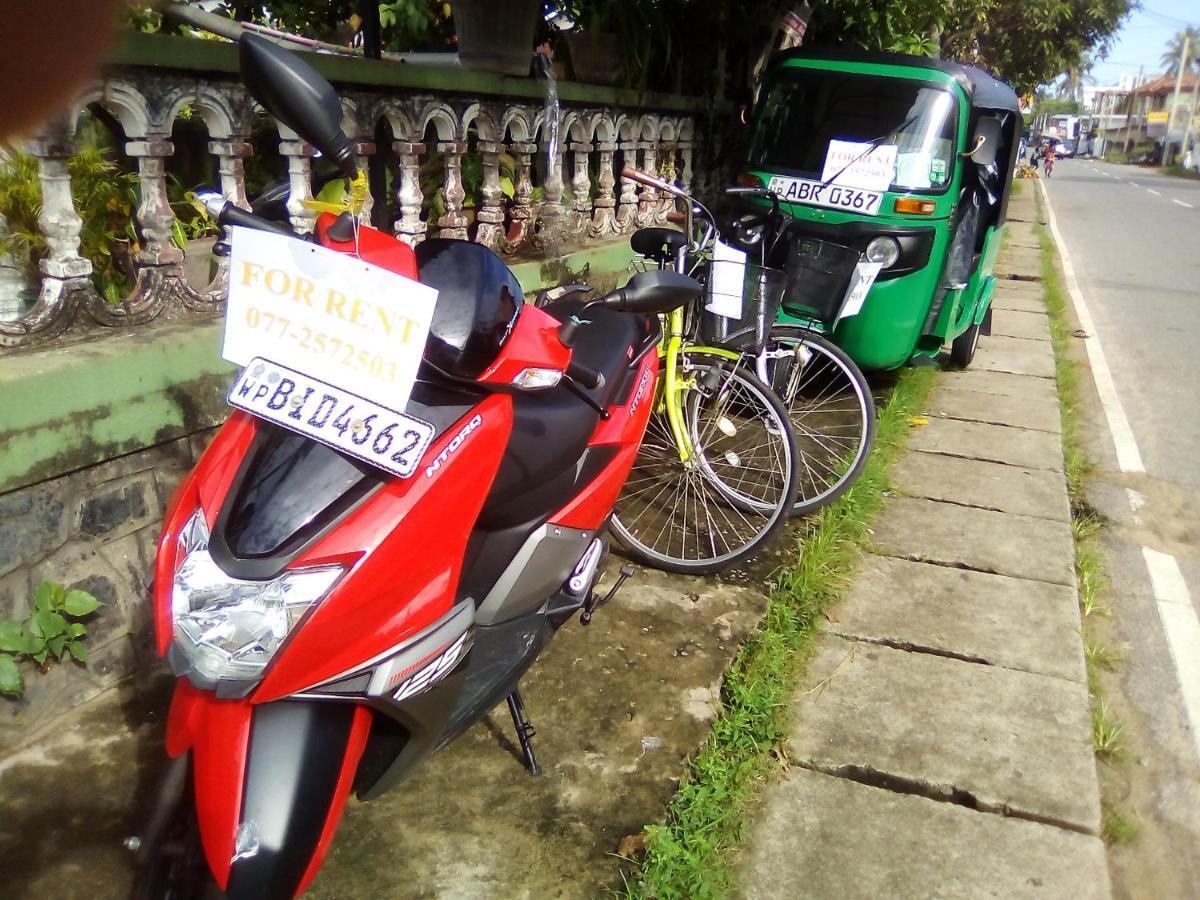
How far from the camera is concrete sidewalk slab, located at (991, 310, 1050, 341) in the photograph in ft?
23.7

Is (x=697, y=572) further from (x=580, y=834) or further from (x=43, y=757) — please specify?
(x=43, y=757)

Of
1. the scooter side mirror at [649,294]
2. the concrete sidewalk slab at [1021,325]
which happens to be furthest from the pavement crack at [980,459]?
the concrete sidewalk slab at [1021,325]

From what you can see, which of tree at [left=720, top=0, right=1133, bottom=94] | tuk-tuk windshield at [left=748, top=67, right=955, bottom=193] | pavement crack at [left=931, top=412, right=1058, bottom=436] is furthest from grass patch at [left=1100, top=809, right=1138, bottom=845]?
tree at [left=720, top=0, right=1133, bottom=94]

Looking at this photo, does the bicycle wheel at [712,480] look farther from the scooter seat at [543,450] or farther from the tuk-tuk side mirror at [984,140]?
the tuk-tuk side mirror at [984,140]

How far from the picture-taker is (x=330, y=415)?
1.49 m

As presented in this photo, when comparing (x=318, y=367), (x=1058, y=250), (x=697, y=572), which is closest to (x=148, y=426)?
(x=318, y=367)

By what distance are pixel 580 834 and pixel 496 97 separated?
8.95 feet

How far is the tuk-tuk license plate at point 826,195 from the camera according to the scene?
14.7 ft

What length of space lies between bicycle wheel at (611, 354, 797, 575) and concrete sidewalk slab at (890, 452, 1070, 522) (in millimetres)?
814

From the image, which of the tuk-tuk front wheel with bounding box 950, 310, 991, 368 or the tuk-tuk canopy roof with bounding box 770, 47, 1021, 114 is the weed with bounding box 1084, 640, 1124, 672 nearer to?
the tuk-tuk canopy roof with bounding box 770, 47, 1021, 114

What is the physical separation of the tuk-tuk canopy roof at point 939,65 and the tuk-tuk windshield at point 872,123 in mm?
90

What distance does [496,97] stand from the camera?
3.62 meters

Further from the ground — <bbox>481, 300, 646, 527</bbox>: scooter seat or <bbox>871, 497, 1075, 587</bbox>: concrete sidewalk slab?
<bbox>481, 300, 646, 527</bbox>: scooter seat

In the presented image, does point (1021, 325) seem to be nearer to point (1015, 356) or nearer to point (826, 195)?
point (1015, 356)
